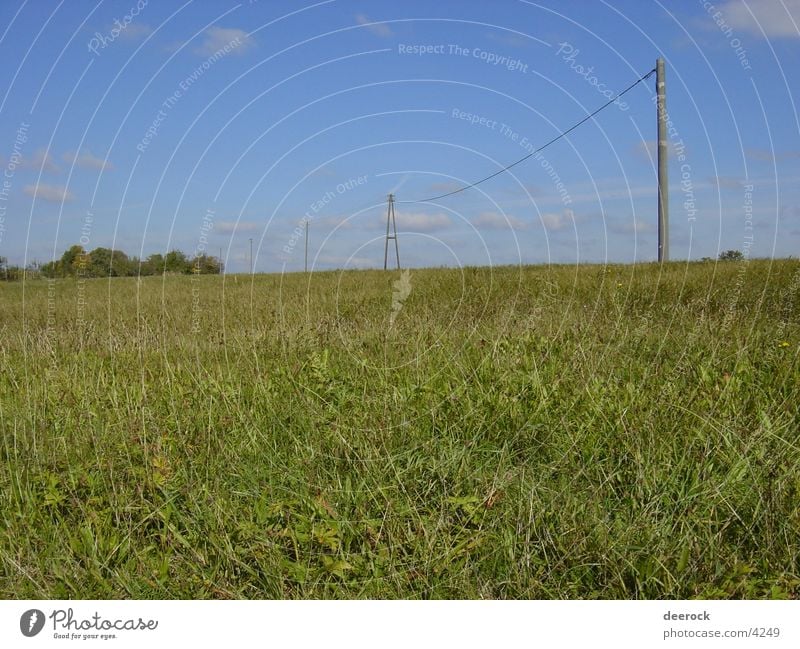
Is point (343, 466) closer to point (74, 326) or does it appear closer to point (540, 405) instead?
point (540, 405)

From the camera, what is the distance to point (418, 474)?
3.28 metres

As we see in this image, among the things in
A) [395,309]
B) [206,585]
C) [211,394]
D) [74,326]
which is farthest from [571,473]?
[74,326]

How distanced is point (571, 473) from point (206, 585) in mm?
1642

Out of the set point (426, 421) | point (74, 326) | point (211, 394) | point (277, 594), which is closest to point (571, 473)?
point (426, 421)

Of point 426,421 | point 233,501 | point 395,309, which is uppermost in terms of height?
point 395,309

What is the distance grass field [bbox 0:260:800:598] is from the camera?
2.68 meters

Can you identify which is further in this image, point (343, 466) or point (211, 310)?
point (211, 310)

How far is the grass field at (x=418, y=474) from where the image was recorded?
268 centimetres

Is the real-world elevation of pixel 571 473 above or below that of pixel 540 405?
below

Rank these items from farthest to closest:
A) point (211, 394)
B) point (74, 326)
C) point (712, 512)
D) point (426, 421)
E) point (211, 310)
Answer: point (211, 310), point (74, 326), point (211, 394), point (426, 421), point (712, 512)

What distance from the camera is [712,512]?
283cm
